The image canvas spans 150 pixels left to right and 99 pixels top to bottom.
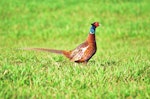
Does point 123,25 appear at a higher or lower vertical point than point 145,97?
higher

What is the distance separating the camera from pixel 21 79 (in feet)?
21.4

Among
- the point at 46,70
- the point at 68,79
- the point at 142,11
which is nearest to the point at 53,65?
the point at 46,70

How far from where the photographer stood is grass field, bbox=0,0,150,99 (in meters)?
6.23

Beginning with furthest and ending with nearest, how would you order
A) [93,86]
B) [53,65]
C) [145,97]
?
[53,65] < [93,86] < [145,97]

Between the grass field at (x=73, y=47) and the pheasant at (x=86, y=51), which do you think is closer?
the grass field at (x=73, y=47)

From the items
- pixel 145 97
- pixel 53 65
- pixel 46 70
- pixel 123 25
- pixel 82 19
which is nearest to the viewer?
pixel 145 97

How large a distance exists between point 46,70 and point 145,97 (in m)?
1.99

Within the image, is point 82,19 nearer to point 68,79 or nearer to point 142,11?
point 142,11

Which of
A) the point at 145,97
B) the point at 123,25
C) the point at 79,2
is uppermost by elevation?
the point at 79,2

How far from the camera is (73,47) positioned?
1548cm

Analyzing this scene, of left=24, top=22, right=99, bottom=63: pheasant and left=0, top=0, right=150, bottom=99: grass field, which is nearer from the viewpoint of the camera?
left=0, top=0, right=150, bottom=99: grass field

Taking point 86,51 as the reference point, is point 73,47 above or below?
above

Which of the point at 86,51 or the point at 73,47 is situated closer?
the point at 86,51

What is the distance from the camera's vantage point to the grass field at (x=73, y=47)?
6227mm
